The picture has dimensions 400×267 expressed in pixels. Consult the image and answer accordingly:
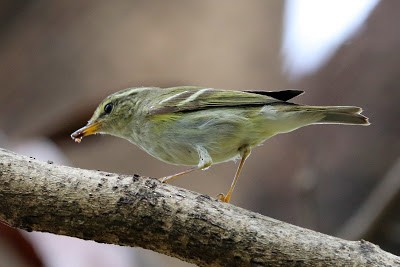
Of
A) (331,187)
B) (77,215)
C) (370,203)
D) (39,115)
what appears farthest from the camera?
(39,115)

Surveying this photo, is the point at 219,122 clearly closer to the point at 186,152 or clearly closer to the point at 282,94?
the point at 186,152

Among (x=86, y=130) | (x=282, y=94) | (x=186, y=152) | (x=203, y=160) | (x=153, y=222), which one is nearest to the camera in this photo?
(x=153, y=222)

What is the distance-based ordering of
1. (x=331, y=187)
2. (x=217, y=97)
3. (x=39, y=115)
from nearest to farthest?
(x=217, y=97), (x=331, y=187), (x=39, y=115)

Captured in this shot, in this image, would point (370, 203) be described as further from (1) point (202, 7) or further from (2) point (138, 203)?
(1) point (202, 7)

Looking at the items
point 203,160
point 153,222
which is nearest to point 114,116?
point 203,160

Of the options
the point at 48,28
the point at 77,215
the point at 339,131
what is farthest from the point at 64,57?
the point at 77,215

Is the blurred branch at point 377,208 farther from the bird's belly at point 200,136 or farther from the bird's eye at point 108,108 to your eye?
the bird's eye at point 108,108
